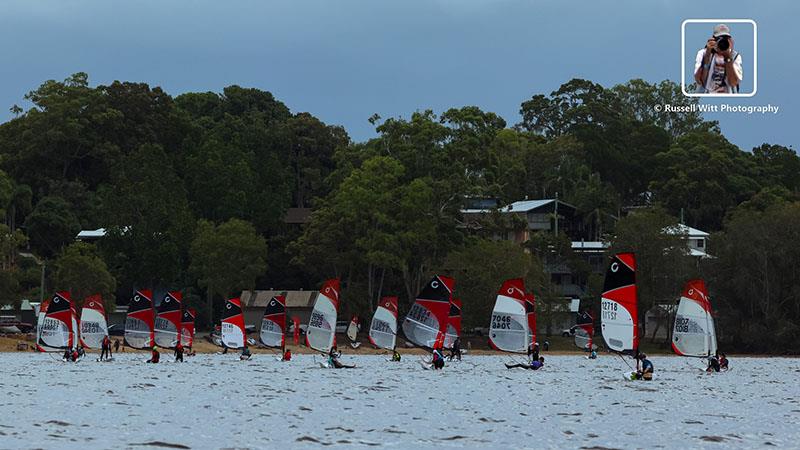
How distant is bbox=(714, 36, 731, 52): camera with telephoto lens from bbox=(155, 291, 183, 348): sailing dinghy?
34.6 metres

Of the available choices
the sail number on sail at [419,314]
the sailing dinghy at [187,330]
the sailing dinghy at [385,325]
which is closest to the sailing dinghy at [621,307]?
the sail number on sail at [419,314]

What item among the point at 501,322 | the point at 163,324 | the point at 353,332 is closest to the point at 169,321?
the point at 163,324

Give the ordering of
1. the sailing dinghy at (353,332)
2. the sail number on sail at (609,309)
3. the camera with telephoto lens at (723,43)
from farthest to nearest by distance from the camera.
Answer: the sailing dinghy at (353,332) → the camera with telephoto lens at (723,43) → the sail number on sail at (609,309)

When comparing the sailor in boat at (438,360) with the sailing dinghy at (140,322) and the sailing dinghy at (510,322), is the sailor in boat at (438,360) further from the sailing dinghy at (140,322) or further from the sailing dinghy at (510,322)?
the sailing dinghy at (140,322)

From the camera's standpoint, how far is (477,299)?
317 ft

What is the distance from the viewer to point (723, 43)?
6034 cm

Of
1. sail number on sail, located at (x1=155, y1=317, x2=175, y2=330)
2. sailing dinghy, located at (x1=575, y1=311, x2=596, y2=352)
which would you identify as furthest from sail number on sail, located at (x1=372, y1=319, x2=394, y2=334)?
sailing dinghy, located at (x1=575, y1=311, x2=596, y2=352)

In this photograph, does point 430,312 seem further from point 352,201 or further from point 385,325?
point 352,201

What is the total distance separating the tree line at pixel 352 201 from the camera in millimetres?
97062

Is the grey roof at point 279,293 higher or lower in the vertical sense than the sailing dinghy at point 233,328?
higher

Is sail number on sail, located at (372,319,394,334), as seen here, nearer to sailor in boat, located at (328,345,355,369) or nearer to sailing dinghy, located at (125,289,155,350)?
sailor in boat, located at (328,345,355,369)

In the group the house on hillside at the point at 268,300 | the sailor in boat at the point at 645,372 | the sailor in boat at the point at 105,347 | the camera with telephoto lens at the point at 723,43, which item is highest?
the camera with telephoto lens at the point at 723,43

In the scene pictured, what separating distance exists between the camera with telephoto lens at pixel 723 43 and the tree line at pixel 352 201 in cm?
3687

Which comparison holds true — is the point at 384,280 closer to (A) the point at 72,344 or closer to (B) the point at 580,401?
(A) the point at 72,344
